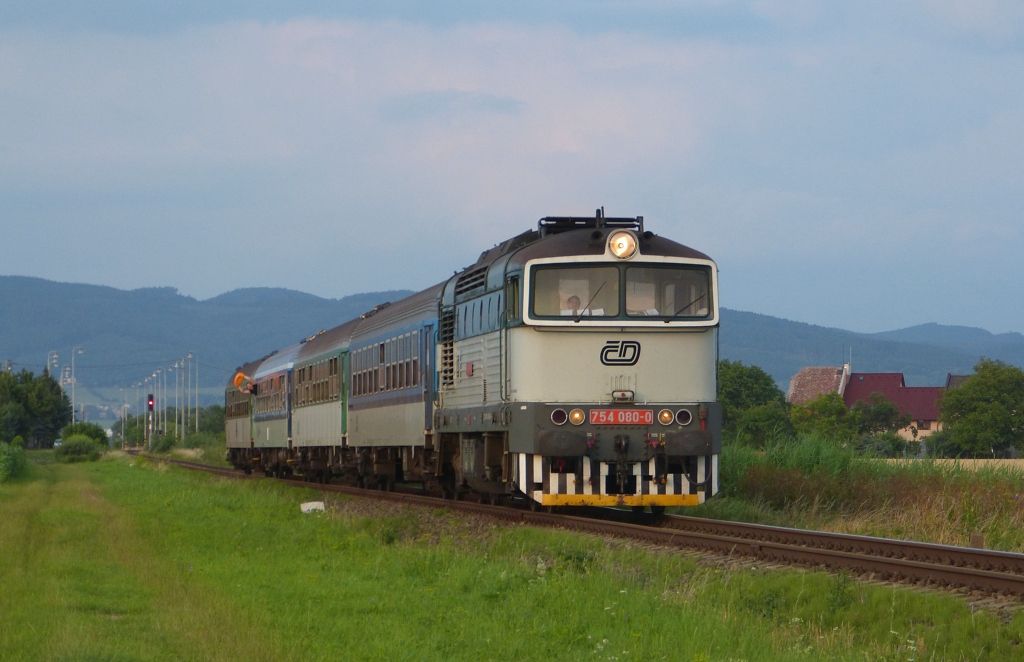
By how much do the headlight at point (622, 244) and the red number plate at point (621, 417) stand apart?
2.10 m

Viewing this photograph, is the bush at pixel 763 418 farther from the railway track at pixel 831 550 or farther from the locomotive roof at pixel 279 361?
the railway track at pixel 831 550

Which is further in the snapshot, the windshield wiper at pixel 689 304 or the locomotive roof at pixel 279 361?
the locomotive roof at pixel 279 361

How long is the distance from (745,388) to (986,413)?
35624 mm

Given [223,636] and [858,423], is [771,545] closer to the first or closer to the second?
[223,636]

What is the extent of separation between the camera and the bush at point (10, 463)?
178 ft

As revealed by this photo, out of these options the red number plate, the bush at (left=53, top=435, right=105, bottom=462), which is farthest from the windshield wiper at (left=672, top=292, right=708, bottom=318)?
the bush at (left=53, top=435, right=105, bottom=462)

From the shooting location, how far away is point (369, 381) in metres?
31.6

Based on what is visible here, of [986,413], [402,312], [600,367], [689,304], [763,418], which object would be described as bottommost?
[763,418]

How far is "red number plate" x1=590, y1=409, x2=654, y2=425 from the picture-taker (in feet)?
61.1

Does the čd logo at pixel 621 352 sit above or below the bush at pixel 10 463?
above

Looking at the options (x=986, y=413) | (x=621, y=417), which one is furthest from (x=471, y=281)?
(x=986, y=413)

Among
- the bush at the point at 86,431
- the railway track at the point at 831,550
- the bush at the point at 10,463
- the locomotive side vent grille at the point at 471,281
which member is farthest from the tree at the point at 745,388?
the railway track at the point at 831,550

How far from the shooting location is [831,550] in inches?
594

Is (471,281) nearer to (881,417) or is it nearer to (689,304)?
(689,304)
